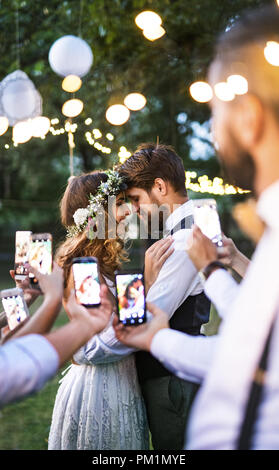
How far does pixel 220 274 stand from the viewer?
1397 mm

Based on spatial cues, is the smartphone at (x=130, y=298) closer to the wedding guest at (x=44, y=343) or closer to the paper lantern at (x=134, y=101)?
the wedding guest at (x=44, y=343)

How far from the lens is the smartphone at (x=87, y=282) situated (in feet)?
5.14

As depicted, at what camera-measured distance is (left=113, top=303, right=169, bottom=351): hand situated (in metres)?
1.47

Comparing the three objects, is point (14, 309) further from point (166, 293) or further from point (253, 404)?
point (253, 404)

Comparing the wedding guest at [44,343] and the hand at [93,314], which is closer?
the wedding guest at [44,343]

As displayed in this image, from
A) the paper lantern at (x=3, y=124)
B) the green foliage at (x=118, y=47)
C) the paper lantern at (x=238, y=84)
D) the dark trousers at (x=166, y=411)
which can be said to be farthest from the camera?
the green foliage at (x=118, y=47)

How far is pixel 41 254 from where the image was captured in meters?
1.79

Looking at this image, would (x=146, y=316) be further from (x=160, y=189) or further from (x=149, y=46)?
(x=149, y=46)

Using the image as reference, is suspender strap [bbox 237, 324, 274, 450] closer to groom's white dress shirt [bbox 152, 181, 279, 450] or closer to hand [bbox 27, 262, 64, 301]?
groom's white dress shirt [bbox 152, 181, 279, 450]

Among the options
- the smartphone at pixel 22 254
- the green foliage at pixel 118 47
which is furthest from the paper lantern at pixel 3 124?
the smartphone at pixel 22 254

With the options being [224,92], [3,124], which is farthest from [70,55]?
[224,92]

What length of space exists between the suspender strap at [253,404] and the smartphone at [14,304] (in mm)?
1078

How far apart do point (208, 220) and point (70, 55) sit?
99.0 inches
